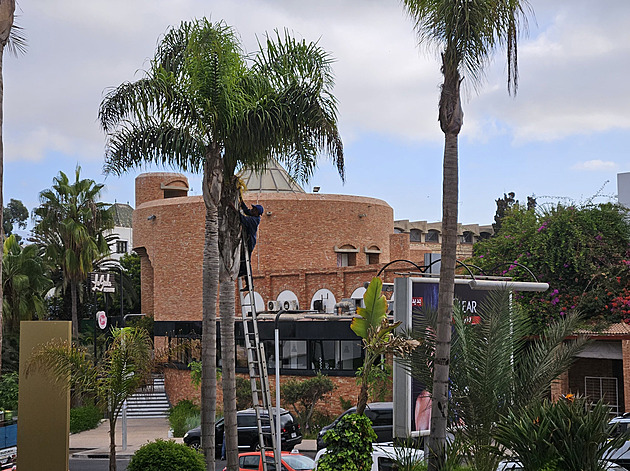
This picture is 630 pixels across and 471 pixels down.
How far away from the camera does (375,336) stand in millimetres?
12148

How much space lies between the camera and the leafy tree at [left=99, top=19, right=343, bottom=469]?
13992mm

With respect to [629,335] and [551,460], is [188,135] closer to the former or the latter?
[551,460]

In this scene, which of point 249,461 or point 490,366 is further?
point 249,461

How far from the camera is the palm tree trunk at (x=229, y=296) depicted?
13945mm

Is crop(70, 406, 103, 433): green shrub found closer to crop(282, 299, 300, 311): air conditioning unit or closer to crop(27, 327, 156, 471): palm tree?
crop(282, 299, 300, 311): air conditioning unit

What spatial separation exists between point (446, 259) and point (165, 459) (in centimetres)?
567

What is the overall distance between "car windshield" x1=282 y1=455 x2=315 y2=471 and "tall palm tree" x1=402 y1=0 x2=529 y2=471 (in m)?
7.38

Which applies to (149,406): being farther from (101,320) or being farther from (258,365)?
(258,365)

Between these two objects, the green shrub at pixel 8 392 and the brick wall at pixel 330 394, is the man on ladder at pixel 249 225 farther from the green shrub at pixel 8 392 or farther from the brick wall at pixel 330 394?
the green shrub at pixel 8 392

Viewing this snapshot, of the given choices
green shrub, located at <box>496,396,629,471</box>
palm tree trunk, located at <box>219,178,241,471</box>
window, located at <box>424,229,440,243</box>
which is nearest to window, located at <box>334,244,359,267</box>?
palm tree trunk, located at <box>219,178,241,471</box>

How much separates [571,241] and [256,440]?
12674 mm

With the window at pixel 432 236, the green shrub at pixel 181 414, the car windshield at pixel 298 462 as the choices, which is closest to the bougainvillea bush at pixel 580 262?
the car windshield at pixel 298 462

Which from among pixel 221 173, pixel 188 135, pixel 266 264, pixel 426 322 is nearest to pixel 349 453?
pixel 426 322

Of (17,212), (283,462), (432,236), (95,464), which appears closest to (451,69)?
(283,462)
